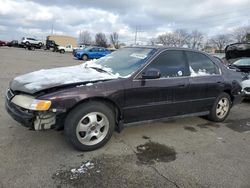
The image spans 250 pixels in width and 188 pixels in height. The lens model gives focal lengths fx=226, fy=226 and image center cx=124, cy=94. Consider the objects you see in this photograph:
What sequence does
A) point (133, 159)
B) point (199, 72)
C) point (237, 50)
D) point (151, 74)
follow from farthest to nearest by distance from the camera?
point (237, 50)
point (199, 72)
point (151, 74)
point (133, 159)

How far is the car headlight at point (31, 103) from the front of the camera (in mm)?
2881

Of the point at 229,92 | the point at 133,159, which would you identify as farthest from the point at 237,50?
the point at 133,159

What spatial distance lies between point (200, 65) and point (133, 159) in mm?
2419

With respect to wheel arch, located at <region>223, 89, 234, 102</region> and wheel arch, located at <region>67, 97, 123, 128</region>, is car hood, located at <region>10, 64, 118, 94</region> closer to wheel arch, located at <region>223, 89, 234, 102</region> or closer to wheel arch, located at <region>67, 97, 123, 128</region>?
wheel arch, located at <region>67, 97, 123, 128</region>

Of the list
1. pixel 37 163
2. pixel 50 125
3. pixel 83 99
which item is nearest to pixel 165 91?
pixel 83 99

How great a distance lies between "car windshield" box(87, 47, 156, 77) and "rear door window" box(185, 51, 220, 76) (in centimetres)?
87

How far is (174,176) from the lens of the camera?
9.19 ft

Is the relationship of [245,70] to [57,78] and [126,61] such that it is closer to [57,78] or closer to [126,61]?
[126,61]

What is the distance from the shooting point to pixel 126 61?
3.98m

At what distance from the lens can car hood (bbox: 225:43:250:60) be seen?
31.6ft

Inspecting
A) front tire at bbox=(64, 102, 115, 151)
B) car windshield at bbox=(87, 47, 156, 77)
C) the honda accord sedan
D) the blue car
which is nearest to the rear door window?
the honda accord sedan

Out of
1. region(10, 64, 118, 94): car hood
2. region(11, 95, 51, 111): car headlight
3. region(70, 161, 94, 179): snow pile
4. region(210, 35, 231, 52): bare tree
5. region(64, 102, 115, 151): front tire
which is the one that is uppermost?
region(210, 35, 231, 52): bare tree

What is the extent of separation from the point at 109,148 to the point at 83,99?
0.90 metres

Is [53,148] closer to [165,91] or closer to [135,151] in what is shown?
[135,151]
